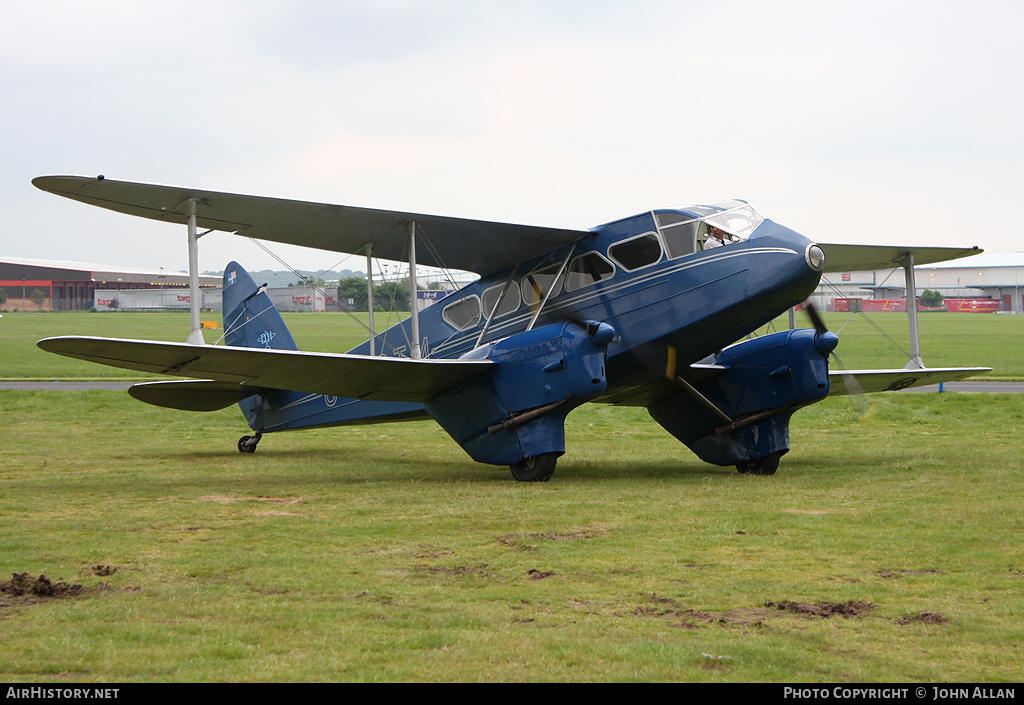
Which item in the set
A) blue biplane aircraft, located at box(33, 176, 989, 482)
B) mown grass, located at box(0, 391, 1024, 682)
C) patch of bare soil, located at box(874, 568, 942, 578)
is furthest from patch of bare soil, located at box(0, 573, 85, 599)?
patch of bare soil, located at box(874, 568, 942, 578)

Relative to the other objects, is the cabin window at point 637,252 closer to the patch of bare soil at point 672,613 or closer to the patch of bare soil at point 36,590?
the patch of bare soil at point 672,613

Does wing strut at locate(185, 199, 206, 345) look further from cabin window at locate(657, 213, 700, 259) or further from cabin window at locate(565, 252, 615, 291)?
cabin window at locate(657, 213, 700, 259)

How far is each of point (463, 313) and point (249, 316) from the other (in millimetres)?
5345

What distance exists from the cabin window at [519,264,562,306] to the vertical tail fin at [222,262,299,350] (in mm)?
5957

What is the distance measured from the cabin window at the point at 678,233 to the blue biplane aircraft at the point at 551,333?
0.07ft

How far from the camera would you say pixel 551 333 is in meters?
14.8

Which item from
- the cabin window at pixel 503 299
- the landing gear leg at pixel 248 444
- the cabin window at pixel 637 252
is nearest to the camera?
the cabin window at pixel 637 252

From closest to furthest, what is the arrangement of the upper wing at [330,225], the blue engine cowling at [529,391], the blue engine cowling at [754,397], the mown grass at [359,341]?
the upper wing at [330,225]
the blue engine cowling at [529,391]
the blue engine cowling at [754,397]
the mown grass at [359,341]

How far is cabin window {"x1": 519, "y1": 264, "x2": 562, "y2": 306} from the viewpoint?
1593cm

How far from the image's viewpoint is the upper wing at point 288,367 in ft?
41.4

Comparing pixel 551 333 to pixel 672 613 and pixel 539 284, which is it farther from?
pixel 672 613

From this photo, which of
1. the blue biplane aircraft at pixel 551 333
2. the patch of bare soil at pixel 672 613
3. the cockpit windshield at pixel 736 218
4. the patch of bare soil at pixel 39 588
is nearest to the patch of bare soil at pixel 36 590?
the patch of bare soil at pixel 39 588

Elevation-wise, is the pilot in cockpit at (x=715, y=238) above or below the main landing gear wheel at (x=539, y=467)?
above
